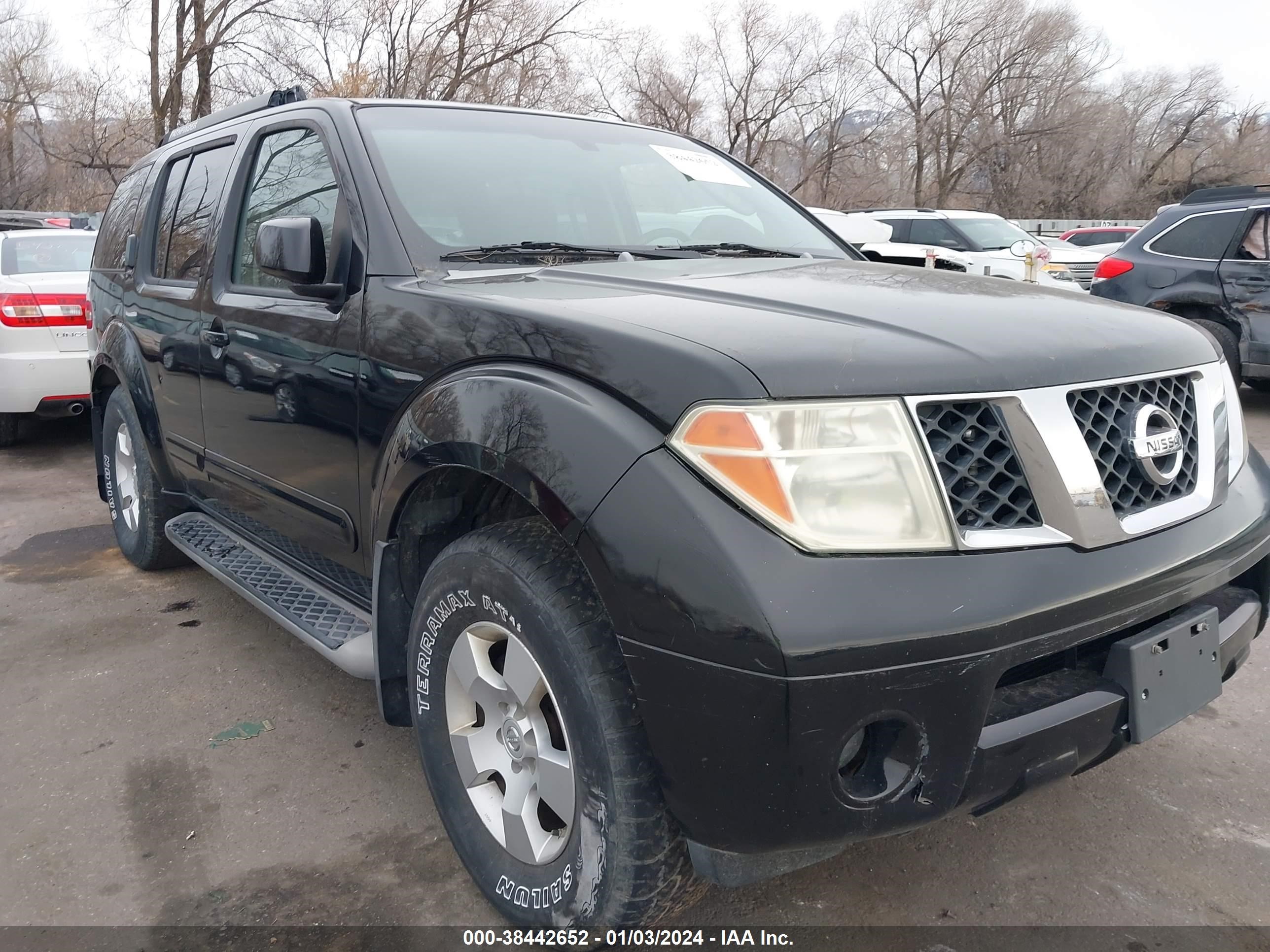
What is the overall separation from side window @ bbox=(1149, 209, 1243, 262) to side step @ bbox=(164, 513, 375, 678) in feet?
24.4

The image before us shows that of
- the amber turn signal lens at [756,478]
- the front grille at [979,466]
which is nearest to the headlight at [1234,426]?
the front grille at [979,466]

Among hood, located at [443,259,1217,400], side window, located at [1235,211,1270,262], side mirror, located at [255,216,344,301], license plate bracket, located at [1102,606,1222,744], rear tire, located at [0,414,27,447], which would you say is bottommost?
rear tire, located at [0,414,27,447]

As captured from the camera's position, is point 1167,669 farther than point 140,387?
No

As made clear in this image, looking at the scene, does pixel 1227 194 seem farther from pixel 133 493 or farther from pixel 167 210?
pixel 133 493

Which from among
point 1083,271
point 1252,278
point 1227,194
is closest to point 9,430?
point 1252,278

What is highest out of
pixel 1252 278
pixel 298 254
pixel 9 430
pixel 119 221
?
pixel 119 221

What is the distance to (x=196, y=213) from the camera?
3.65m

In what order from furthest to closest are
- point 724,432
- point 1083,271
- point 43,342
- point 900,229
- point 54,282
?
point 1083,271 < point 900,229 < point 54,282 < point 43,342 < point 724,432

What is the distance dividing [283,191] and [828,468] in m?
2.16

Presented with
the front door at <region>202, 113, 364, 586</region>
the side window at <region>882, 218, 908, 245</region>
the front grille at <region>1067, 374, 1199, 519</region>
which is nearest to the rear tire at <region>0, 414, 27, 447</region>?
the front door at <region>202, 113, 364, 586</region>

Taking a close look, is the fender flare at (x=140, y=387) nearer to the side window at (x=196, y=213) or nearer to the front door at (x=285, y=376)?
the side window at (x=196, y=213)

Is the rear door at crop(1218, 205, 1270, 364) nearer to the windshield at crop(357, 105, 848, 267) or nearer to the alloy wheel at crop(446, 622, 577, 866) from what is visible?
the windshield at crop(357, 105, 848, 267)

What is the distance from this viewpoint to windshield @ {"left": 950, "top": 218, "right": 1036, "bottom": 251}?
12883mm

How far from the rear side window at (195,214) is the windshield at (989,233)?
11.0 meters
